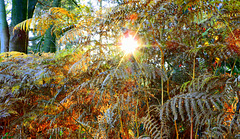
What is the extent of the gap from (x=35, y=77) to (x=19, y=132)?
0.44m

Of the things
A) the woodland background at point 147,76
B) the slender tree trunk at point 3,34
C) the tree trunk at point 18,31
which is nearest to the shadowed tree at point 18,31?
the tree trunk at point 18,31

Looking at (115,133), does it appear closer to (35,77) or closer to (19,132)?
(19,132)

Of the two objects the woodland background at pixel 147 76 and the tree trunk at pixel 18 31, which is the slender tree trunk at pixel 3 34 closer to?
the tree trunk at pixel 18 31

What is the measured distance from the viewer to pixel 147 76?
2.12ft

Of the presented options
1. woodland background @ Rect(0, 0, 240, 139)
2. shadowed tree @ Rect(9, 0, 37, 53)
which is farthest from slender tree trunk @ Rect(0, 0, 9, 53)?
woodland background @ Rect(0, 0, 240, 139)

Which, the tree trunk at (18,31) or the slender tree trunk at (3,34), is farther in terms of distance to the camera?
the slender tree trunk at (3,34)

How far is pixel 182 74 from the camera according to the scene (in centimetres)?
117

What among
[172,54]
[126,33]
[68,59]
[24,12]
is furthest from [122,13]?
[24,12]

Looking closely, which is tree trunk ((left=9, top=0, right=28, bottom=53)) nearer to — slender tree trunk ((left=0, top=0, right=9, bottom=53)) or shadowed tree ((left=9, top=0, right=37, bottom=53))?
shadowed tree ((left=9, top=0, right=37, bottom=53))

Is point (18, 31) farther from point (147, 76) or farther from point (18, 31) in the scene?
point (147, 76)

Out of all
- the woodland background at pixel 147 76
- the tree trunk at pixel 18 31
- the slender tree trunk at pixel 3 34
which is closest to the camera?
the woodland background at pixel 147 76

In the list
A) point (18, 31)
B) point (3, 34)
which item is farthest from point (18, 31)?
point (3, 34)

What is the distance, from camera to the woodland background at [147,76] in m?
0.67

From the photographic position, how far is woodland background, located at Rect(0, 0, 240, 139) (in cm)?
67
